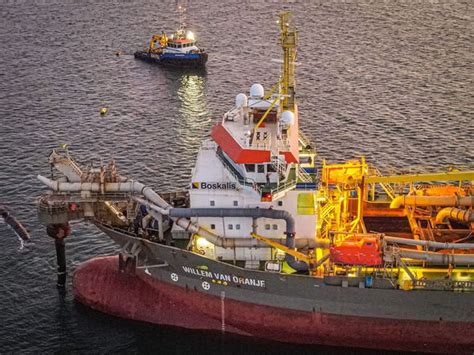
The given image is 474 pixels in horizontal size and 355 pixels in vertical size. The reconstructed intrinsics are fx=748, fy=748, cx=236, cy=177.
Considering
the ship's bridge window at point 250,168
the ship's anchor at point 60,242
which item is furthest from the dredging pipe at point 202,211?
the ship's anchor at point 60,242

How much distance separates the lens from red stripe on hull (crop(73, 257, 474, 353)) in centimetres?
4253

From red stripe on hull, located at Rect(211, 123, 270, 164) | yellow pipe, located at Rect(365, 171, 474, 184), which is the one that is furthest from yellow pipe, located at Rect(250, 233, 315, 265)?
yellow pipe, located at Rect(365, 171, 474, 184)

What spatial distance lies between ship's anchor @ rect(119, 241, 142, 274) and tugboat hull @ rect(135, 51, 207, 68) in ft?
176

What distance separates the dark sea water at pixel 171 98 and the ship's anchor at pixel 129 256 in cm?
360

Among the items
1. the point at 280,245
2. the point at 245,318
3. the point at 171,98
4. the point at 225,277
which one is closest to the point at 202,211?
the point at 225,277

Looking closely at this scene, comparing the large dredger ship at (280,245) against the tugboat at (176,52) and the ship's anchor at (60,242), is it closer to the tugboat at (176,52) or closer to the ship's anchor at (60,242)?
the ship's anchor at (60,242)

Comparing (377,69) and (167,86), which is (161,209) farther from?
(377,69)

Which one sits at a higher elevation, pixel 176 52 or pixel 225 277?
pixel 176 52

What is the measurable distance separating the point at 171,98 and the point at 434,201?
154ft

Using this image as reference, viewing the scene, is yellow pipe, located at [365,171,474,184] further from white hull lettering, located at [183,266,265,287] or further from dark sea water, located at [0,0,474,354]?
dark sea water, located at [0,0,474,354]

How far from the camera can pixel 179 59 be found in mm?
97000

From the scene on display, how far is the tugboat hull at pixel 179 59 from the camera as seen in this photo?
96.0m

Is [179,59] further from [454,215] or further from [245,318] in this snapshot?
[454,215]

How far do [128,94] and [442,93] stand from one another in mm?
36202
